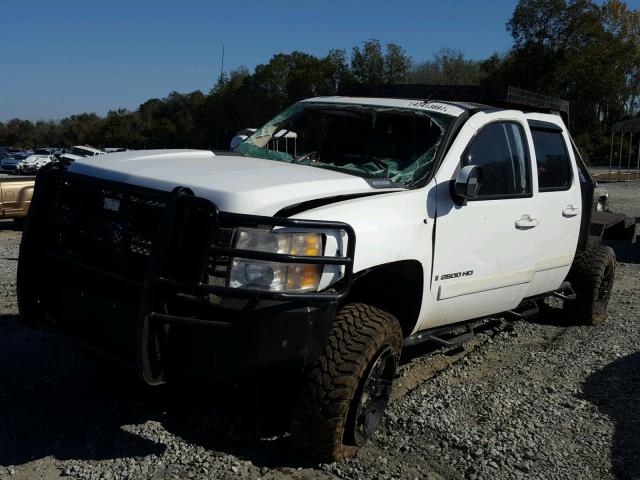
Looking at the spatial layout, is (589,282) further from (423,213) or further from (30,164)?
(30,164)

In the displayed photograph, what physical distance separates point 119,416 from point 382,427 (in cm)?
153

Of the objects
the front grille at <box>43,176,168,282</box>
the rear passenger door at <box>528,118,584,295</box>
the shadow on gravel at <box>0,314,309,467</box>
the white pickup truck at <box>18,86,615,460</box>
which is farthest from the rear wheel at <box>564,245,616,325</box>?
the front grille at <box>43,176,168,282</box>

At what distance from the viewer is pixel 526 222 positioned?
486 cm

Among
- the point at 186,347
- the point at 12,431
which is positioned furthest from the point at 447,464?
the point at 12,431

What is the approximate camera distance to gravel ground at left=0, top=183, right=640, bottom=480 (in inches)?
140

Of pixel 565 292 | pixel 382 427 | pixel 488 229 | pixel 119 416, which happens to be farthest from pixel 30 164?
pixel 382 427

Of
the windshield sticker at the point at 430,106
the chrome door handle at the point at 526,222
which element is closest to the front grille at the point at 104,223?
the windshield sticker at the point at 430,106

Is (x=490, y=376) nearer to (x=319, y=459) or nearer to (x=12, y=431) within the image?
(x=319, y=459)

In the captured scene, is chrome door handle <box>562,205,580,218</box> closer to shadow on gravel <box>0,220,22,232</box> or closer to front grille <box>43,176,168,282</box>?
front grille <box>43,176,168,282</box>

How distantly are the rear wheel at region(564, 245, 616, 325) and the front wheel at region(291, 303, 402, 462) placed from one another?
3348 millimetres

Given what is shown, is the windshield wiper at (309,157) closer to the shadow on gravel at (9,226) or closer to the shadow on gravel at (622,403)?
the shadow on gravel at (622,403)

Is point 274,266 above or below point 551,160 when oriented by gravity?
below

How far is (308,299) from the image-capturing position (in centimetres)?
316

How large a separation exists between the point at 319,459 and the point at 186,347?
941 mm
